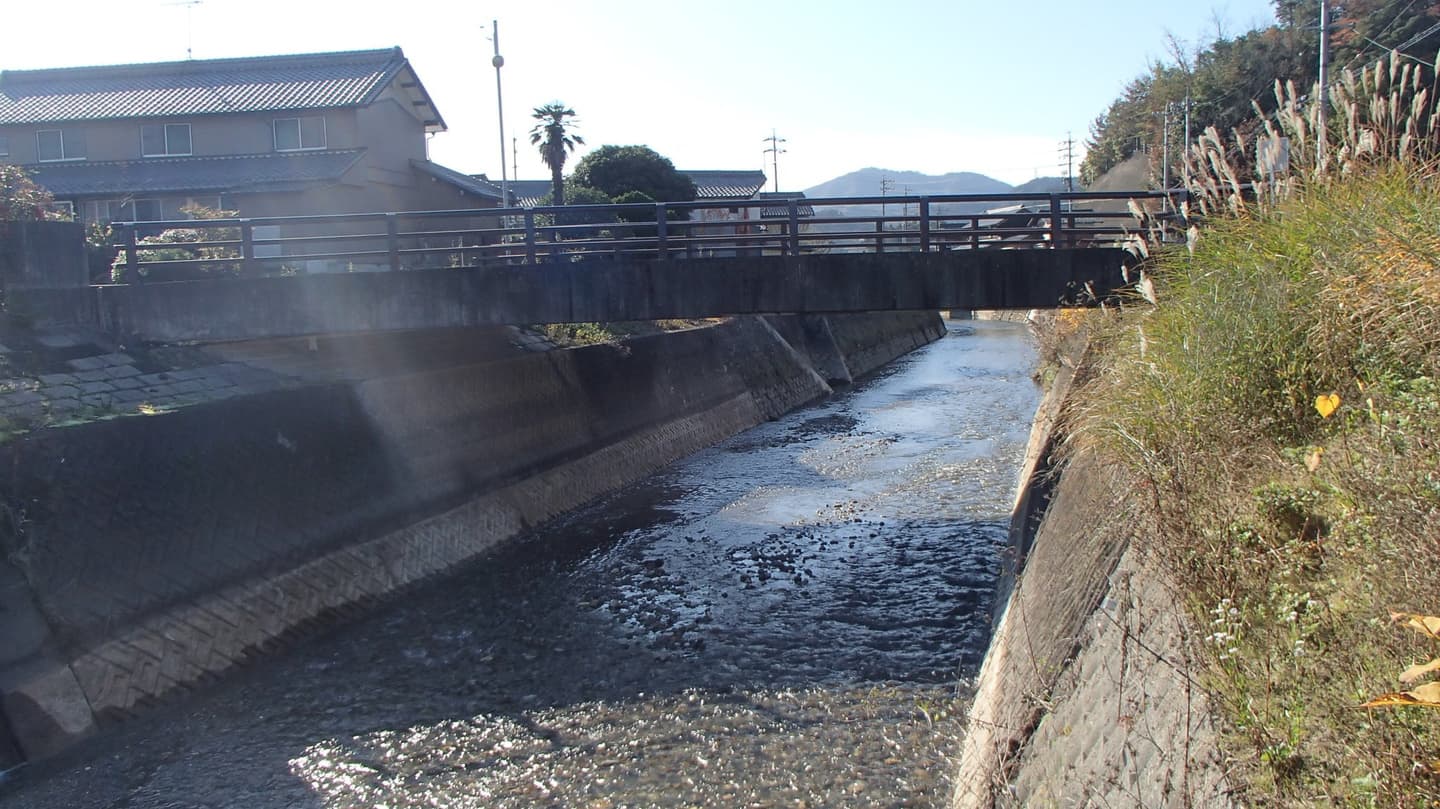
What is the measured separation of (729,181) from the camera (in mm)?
67688

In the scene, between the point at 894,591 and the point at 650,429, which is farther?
the point at 650,429

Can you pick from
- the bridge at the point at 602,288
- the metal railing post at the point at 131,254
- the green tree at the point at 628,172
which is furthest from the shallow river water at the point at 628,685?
the green tree at the point at 628,172

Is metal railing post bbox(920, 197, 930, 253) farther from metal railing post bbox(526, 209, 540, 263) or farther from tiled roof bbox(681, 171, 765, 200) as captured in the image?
tiled roof bbox(681, 171, 765, 200)

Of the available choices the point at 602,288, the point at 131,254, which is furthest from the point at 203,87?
the point at 602,288

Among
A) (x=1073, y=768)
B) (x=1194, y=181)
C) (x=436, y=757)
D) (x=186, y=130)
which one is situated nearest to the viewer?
(x=1073, y=768)

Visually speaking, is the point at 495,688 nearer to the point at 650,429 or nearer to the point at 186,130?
the point at 650,429

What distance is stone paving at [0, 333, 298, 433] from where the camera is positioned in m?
12.2

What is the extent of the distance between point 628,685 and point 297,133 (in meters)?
32.0

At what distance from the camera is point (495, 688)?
35.9ft

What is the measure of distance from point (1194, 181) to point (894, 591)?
6.79 m

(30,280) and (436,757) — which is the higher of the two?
(30,280)

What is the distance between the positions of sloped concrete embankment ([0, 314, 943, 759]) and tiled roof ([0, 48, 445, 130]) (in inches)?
826

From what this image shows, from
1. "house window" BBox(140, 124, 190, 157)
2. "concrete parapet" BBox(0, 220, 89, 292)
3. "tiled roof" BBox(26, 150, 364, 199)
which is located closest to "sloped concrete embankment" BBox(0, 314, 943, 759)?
"concrete parapet" BBox(0, 220, 89, 292)

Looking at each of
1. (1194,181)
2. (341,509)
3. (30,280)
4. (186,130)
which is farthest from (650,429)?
(186,130)
